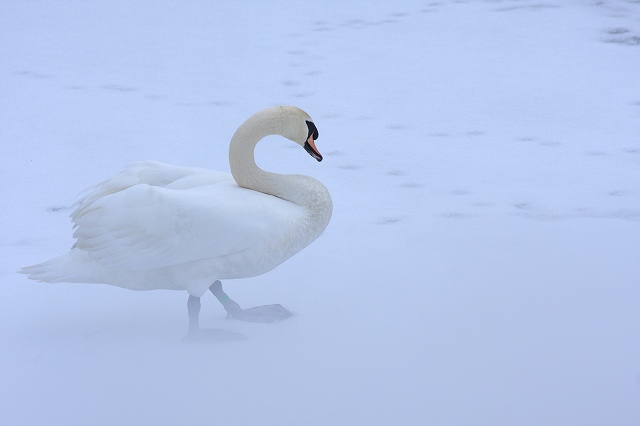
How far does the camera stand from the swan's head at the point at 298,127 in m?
3.80

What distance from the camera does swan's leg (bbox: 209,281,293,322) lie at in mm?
3836

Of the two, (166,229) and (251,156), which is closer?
(166,229)

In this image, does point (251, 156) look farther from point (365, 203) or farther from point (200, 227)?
point (365, 203)

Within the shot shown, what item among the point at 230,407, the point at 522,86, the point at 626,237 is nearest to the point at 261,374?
the point at 230,407

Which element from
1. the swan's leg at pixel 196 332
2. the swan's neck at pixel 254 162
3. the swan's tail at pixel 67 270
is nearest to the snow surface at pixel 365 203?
the swan's leg at pixel 196 332

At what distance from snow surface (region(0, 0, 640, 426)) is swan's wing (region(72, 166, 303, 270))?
0.35 metres

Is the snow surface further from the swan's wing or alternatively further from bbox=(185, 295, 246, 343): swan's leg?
the swan's wing

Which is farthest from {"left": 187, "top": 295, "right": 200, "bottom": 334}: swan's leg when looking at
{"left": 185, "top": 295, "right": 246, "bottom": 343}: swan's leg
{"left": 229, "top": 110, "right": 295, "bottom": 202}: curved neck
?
{"left": 229, "top": 110, "right": 295, "bottom": 202}: curved neck

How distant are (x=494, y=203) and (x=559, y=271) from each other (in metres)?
0.85

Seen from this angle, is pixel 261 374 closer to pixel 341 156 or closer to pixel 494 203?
pixel 494 203

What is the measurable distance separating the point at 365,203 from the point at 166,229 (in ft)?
5.48

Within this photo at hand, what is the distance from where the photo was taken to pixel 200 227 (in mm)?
3561

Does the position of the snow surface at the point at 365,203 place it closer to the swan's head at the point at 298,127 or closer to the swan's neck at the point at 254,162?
the swan's neck at the point at 254,162

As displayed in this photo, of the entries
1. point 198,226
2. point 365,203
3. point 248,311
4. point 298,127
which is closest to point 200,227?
point 198,226
